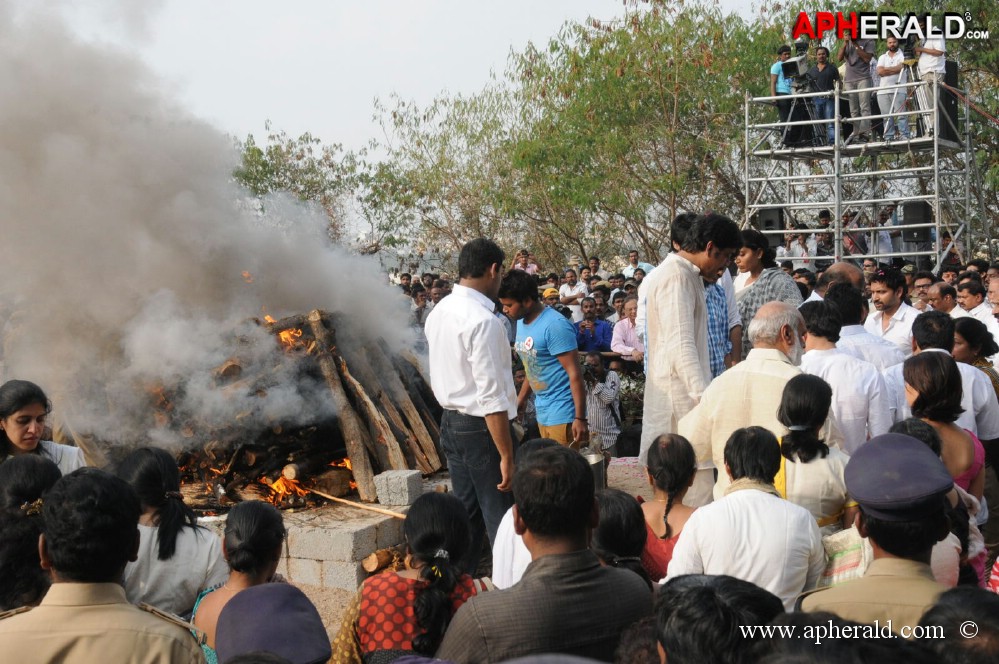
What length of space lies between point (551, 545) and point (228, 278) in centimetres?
656

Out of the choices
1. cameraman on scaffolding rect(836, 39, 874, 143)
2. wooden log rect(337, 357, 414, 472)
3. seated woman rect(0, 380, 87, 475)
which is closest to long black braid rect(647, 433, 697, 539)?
seated woman rect(0, 380, 87, 475)

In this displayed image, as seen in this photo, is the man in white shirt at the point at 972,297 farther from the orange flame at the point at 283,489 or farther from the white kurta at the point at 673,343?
the orange flame at the point at 283,489

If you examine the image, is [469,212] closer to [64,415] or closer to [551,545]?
[64,415]

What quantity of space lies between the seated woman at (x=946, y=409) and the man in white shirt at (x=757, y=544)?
4.10 ft

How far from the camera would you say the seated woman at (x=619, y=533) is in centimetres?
336

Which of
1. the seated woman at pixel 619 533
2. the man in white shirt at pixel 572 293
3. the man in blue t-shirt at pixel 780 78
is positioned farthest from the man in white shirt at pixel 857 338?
the man in blue t-shirt at pixel 780 78

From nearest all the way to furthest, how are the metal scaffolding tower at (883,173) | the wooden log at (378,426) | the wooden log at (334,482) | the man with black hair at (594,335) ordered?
the wooden log at (334,482) → the wooden log at (378,426) → the man with black hair at (594,335) → the metal scaffolding tower at (883,173)

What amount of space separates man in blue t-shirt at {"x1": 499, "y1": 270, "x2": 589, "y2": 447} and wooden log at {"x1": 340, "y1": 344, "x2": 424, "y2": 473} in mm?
1494

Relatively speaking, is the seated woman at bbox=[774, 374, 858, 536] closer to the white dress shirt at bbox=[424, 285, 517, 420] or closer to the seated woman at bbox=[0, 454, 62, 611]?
the white dress shirt at bbox=[424, 285, 517, 420]

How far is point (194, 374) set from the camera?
7.45 meters

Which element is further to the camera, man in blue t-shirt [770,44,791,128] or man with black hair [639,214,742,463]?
man in blue t-shirt [770,44,791,128]

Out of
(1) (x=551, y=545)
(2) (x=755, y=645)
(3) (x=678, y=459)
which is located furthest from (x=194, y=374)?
(2) (x=755, y=645)

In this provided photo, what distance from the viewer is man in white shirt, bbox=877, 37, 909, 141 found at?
1452 cm

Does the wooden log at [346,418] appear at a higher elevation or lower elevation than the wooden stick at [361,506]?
higher
